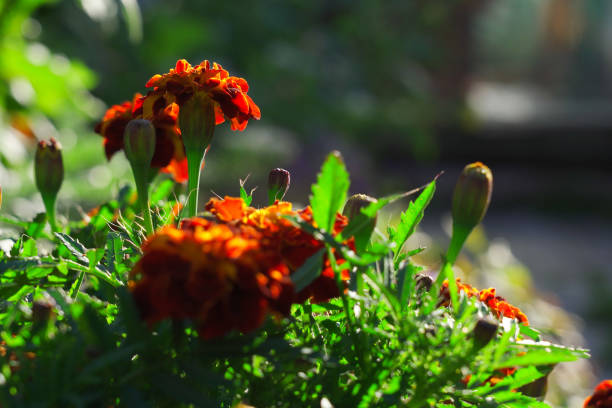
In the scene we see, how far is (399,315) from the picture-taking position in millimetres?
437

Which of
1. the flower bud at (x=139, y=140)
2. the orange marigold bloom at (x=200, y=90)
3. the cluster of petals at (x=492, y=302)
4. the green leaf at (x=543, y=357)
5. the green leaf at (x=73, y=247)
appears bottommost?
the green leaf at (x=73, y=247)

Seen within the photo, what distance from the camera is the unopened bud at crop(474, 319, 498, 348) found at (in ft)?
1.38

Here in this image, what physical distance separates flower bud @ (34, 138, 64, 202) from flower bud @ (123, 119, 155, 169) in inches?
5.6

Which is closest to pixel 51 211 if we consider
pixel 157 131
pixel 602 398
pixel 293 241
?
pixel 157 131

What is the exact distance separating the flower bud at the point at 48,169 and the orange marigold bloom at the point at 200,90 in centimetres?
15

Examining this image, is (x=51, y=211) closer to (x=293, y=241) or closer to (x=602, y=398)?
(x=293, y=241)

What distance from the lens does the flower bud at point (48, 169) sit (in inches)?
25.9

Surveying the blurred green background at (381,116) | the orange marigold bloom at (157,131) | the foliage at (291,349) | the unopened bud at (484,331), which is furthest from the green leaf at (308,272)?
the blurred green background at (381,116)

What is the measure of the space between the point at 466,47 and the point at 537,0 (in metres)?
9.24

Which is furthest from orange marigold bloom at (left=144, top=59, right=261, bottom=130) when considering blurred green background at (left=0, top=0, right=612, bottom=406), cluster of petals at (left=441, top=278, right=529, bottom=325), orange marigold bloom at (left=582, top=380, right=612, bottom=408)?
blurred green background at (left=0, top=0, right=612, bottom=406)

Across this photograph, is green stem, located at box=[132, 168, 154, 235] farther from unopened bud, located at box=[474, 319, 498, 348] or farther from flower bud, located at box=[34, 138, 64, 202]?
unopened bud, located at box=[474, 319, 498, 348]

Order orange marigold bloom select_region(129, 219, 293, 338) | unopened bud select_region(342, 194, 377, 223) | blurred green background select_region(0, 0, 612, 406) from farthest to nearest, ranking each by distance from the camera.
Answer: blurred green background select_region(0, 0, 612, 406) → unopened bud select_region(342, 194, 377, 223) → orange marigold bloom select_region(129, 219, 293, 338)

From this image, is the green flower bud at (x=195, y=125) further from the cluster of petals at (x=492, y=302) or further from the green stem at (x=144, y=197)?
the cluster of petals at (x=492, y=302)

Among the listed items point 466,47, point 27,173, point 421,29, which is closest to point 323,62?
point 421,29
